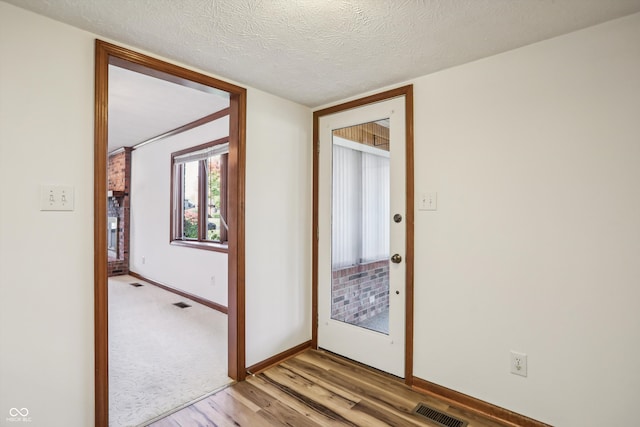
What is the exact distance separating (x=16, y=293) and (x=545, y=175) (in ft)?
9.36

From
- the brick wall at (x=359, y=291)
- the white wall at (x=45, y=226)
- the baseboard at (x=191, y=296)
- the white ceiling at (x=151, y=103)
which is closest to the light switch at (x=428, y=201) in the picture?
the brick wall at (x=359, y=291)

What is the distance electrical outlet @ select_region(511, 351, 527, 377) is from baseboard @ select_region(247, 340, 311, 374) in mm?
1709

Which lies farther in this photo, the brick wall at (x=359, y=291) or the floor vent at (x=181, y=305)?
the floor vent at (x=181, y=305)

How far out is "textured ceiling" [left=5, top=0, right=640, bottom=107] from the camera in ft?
5.01

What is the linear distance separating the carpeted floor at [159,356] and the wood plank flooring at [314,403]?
0.19 metres

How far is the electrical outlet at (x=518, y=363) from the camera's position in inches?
75.9

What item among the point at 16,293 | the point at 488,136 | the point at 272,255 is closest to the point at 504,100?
the point at 488,136

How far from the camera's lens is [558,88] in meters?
1.83

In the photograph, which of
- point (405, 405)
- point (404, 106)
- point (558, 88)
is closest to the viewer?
point (558, 88)

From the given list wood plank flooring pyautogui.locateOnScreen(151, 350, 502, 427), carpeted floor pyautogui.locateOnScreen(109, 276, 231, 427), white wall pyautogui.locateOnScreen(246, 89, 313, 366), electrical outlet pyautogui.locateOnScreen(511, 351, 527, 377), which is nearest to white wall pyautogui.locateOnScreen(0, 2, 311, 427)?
carpeted floor pyautogui.locateOnScreen(109, 276, 231, 427)

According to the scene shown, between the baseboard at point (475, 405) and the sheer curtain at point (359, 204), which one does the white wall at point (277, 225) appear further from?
the baseboard at point (475, 405)

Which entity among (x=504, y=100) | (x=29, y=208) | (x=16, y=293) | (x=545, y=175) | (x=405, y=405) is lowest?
(x=405, y=405)

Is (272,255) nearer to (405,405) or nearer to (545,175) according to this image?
(405,405)

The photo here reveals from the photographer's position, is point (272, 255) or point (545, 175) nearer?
point (545, 175)
